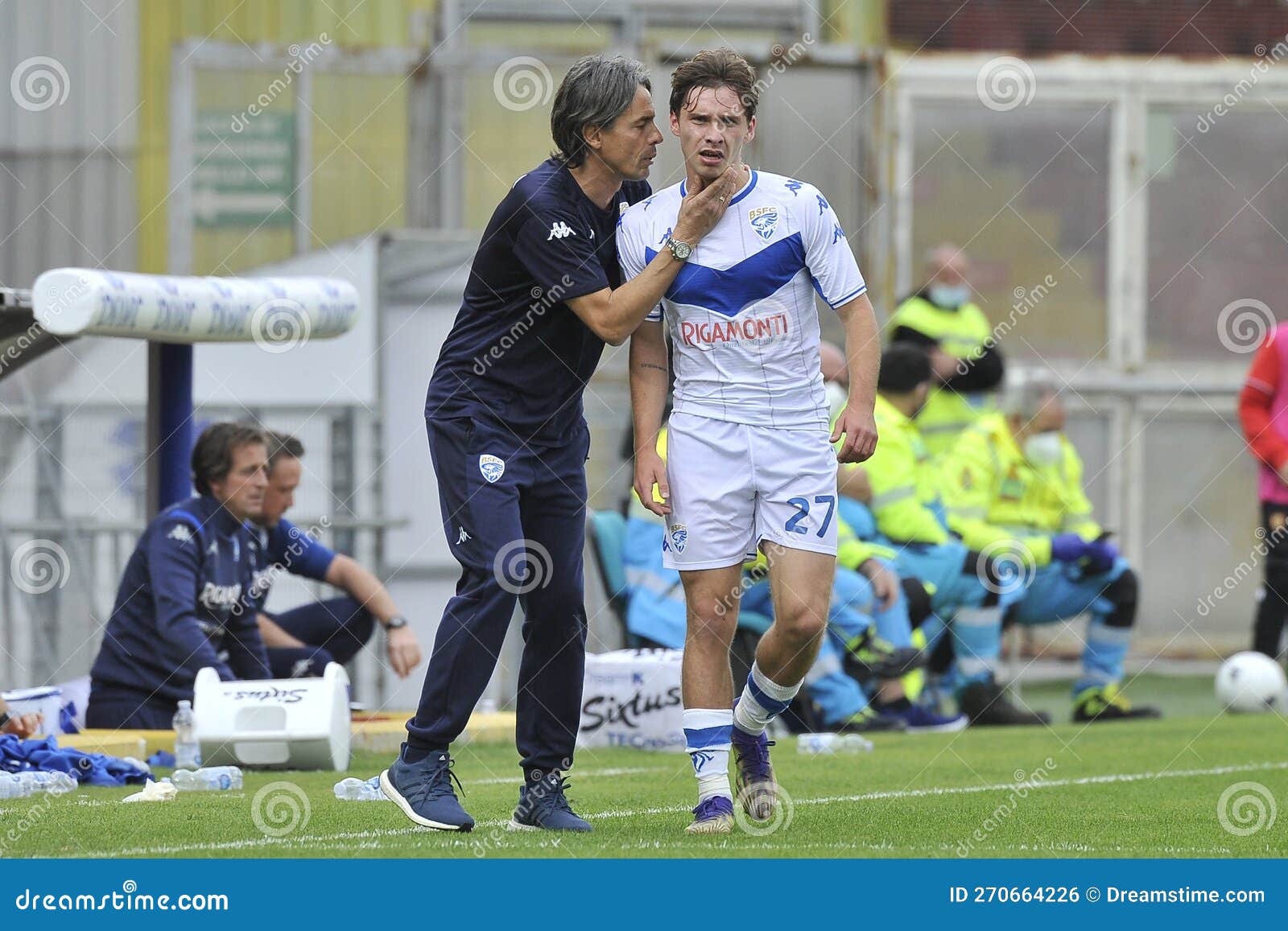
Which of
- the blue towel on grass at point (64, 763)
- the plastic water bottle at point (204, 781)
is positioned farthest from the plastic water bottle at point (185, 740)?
the plastic water bottle at point (204, 781)

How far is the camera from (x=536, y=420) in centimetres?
542

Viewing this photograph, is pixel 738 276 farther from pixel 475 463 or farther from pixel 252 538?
pixel 252 538

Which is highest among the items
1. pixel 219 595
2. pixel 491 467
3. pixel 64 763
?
pixel 491 467

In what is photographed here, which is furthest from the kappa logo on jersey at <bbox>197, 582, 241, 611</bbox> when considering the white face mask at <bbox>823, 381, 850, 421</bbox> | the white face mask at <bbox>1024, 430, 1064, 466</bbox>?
the white face mask at <bbox>1024, 430, 1064, 466</bbox>

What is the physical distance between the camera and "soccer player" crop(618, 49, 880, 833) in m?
5.47

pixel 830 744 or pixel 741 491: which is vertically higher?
pixel 741 491

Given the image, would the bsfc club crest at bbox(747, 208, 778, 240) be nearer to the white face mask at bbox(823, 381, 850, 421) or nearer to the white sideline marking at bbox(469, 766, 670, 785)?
the white sideline marking at bbox(469, 766, 670, 785)

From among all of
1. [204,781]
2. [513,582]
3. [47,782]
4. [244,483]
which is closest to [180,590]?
[244,483]

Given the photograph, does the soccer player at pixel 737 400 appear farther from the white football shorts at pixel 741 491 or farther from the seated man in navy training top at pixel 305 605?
the seated man in navy training top at pixel 305 605

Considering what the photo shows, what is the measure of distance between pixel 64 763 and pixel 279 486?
205 cm

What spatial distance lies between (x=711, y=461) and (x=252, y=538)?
339 centimetres

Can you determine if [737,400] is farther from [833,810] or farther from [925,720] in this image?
[925,720]

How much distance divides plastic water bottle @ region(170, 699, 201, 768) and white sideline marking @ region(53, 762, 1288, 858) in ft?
4.50
